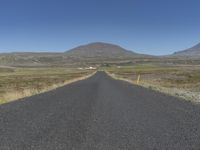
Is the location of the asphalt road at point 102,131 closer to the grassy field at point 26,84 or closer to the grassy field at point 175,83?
the grassy field at point 175,83

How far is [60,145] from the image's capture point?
910cm

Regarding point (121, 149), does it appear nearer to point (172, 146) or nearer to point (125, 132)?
point (172, 146)

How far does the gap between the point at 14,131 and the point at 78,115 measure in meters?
4.38

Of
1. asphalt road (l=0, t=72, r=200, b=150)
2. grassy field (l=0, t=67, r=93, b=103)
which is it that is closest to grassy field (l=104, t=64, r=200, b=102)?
asphalt road (l=0, t=72, r=200, b=150)

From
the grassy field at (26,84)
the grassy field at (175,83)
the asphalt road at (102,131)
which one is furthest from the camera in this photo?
the grassy field at (26,84)

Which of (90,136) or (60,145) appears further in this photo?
(90,136)

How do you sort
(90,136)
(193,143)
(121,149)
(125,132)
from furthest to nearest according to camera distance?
1. (125,132)
2. (90,136)
3. (193,143)
4. (121,149)

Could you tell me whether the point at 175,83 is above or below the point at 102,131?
below

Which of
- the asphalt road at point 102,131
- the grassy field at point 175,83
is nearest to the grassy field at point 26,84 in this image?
the asphalt road at point 102,131

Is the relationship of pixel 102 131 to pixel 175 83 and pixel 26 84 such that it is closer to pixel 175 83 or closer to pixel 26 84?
pixel 175 83

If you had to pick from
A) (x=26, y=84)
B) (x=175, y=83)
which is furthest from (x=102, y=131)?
(x=26, y=84)

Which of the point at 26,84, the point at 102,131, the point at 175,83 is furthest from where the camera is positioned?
the point at 26,84

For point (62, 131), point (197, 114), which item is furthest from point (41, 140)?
point (197, 114)

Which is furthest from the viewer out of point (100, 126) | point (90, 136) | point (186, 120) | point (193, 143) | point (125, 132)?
point (186, 120)
